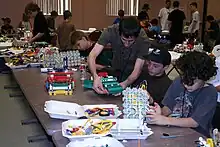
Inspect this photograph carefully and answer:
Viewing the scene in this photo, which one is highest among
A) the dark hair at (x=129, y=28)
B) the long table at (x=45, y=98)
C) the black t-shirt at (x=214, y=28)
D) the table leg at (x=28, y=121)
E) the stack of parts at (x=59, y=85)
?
the dark hair at (x=129, y=28)

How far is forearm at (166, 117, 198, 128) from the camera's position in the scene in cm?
183

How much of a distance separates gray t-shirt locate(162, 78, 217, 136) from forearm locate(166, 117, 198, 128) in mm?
21

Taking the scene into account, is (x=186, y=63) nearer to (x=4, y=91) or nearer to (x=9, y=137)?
(x=9, y=137)

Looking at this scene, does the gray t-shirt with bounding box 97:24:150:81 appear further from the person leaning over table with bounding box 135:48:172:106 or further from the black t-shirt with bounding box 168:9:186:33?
the black t-shirt with bounding box 168:9:186:33

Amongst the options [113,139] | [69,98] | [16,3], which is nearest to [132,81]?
[69,98]

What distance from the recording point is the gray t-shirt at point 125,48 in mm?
2783

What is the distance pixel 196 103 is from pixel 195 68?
0.21 meters

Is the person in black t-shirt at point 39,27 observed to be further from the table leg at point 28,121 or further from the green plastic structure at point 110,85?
the green plastic structure at point 110,85

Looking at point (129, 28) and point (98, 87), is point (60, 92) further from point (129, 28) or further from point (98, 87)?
point (129, 28)

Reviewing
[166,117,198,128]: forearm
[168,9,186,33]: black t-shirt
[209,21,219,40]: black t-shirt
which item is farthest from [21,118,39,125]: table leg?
[168,9,186,33]: black t-shirt

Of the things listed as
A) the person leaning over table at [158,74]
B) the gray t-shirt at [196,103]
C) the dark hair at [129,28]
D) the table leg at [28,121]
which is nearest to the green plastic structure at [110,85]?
the person leaning over table at [158,74]

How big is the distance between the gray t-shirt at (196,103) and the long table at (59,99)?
91 mm

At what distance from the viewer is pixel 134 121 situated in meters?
1.78

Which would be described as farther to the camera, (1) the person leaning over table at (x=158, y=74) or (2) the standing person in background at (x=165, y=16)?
(2) the standing person in background at (x=165, y=16)
